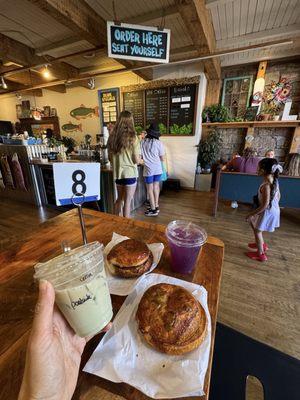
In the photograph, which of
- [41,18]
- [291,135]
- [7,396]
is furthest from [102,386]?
[291,135]

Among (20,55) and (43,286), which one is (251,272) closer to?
(43,286)

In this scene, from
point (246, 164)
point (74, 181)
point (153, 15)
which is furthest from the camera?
point (246, 164)

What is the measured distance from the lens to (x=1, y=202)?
12.9ft

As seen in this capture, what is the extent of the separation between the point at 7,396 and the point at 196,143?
16.2ft

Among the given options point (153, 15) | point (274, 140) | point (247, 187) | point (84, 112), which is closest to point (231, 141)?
point (274, 140)

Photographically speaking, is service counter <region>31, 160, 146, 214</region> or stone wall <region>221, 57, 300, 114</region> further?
stone wall <region>221, 57, 300, 114</region>

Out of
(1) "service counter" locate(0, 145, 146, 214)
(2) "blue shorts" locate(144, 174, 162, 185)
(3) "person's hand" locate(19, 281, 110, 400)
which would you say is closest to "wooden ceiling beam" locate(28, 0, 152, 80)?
(1) "service counter" locate(0, 145, 146, 214)

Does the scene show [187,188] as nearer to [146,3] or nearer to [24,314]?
[146,3]

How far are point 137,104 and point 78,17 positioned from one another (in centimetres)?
266

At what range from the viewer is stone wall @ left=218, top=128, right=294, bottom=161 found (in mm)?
4367

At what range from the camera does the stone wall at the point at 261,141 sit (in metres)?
4.37

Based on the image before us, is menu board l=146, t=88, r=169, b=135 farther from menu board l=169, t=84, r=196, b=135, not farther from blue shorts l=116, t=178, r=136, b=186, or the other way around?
blue shorts l=116, t=178, r=136, b=186

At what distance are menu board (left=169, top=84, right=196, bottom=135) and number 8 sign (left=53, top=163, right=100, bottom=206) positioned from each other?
4129 mm

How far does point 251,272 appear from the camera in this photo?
6.53 ft
